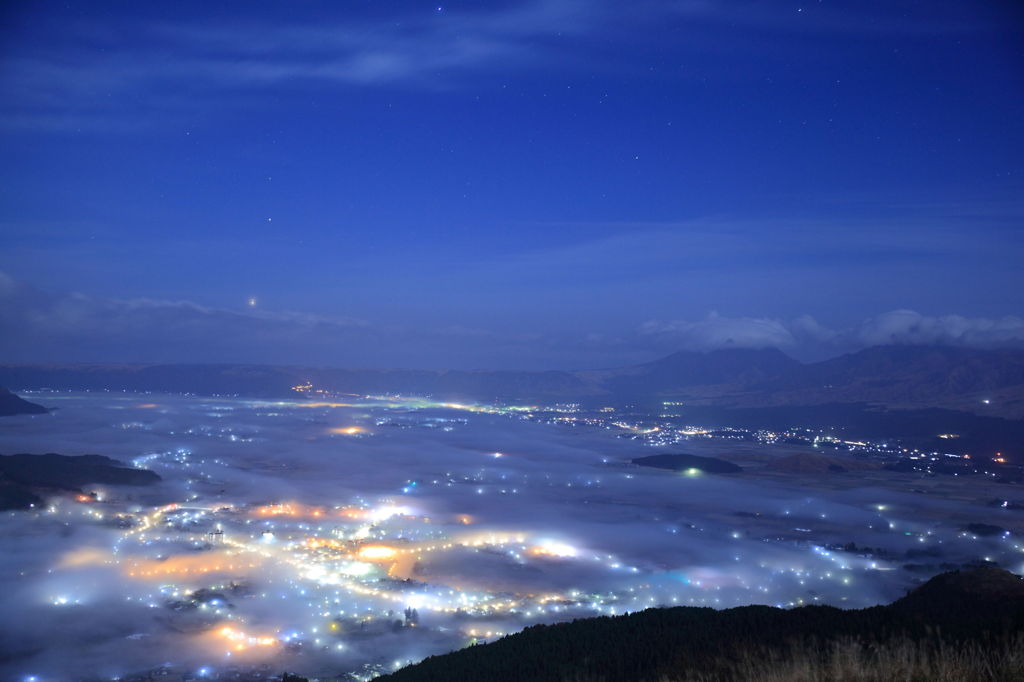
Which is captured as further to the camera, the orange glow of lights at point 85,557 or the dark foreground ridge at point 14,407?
the dark foreground ridge at point 14,407

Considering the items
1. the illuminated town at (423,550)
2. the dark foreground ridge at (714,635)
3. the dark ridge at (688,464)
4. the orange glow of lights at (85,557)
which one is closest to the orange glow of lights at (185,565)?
the illuminated town at (423,550)

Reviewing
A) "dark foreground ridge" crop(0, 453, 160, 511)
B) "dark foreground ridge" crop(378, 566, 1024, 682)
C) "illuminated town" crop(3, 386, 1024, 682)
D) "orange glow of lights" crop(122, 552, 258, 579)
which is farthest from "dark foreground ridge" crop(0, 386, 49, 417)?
"dark foreground ridge" crop(378, 566, 1024, 682)

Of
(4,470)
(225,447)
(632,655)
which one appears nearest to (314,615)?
(632,655)

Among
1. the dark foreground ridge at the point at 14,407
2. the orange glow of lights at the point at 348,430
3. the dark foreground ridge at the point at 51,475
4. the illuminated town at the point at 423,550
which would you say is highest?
the dark foreground ridge at the point at 14,407

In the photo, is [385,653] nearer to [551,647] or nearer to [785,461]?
[551,647]

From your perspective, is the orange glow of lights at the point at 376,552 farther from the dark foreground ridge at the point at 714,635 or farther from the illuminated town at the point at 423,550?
the dark foreground ridge at the point at 714,635

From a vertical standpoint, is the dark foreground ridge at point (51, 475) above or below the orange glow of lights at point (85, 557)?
above

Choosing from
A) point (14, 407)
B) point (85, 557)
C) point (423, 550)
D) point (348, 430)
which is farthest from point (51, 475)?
point (14, 407)
